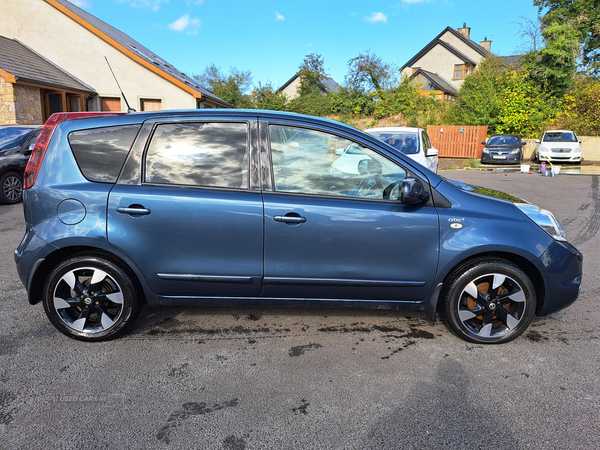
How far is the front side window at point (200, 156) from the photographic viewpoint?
10.5 feet

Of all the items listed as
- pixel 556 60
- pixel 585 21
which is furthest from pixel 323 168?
pixel 585 21

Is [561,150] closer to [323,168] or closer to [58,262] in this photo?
[323,168]

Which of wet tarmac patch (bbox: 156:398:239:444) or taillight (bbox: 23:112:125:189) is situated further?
taillight (bbox: 23:112:125:189)

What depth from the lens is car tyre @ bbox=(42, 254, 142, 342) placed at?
320cm

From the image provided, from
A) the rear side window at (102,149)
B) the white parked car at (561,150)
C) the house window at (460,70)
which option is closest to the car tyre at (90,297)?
the rear side window at (102,149)

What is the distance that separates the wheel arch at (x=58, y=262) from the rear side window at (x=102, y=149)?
552 mm

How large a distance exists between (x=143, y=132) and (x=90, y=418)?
202cm

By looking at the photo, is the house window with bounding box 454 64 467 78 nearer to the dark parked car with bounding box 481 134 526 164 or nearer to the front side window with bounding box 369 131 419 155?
the dark parked car with bounding box 481 134 526 164

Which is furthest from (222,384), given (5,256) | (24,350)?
(5,256)

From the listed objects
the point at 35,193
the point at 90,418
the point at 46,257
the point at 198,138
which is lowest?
the point at 90,418

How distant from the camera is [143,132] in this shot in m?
3.27

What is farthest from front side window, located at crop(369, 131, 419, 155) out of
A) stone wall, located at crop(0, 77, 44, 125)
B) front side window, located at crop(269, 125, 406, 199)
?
stone wall, located at crop(0, 77, 44, 125)

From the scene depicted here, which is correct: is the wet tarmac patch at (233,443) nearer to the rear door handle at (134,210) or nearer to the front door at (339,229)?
the front door at (339,229)

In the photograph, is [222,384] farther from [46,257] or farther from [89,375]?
[46,257]
